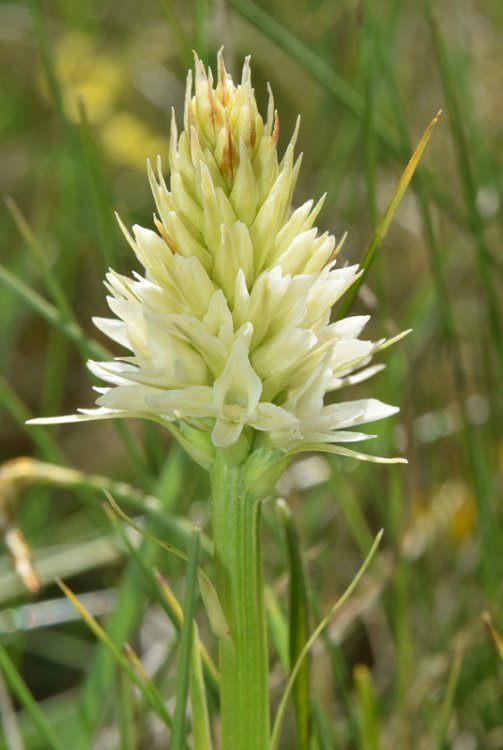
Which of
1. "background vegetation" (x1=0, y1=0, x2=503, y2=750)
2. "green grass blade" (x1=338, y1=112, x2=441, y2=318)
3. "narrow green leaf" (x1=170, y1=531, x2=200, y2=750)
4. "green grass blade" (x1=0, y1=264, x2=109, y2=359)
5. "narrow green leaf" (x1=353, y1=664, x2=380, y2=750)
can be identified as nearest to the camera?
"narrow green leaf" (x1=170, y1=531, x2=200, y2=750)

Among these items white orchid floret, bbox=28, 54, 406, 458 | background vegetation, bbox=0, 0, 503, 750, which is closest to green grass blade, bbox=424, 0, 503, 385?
background vegetation, bbox=0, 0, 503, 750

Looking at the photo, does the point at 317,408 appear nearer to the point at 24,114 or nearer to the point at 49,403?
the point at 49,403

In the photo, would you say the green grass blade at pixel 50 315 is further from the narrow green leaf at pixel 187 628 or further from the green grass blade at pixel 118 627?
the narrow green leaf at pixel 187 628

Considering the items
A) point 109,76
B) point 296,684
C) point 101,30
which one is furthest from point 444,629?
point 101,30

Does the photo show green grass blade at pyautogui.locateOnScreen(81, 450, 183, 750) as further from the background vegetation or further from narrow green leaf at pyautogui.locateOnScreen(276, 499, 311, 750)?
narrow green leaf at pyautogui.locateOnScreen(276, 499, 311, 750)

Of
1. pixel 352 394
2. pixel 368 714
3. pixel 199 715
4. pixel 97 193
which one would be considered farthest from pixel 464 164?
pixel 352 394

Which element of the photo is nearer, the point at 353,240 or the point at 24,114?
the point at 353,240
